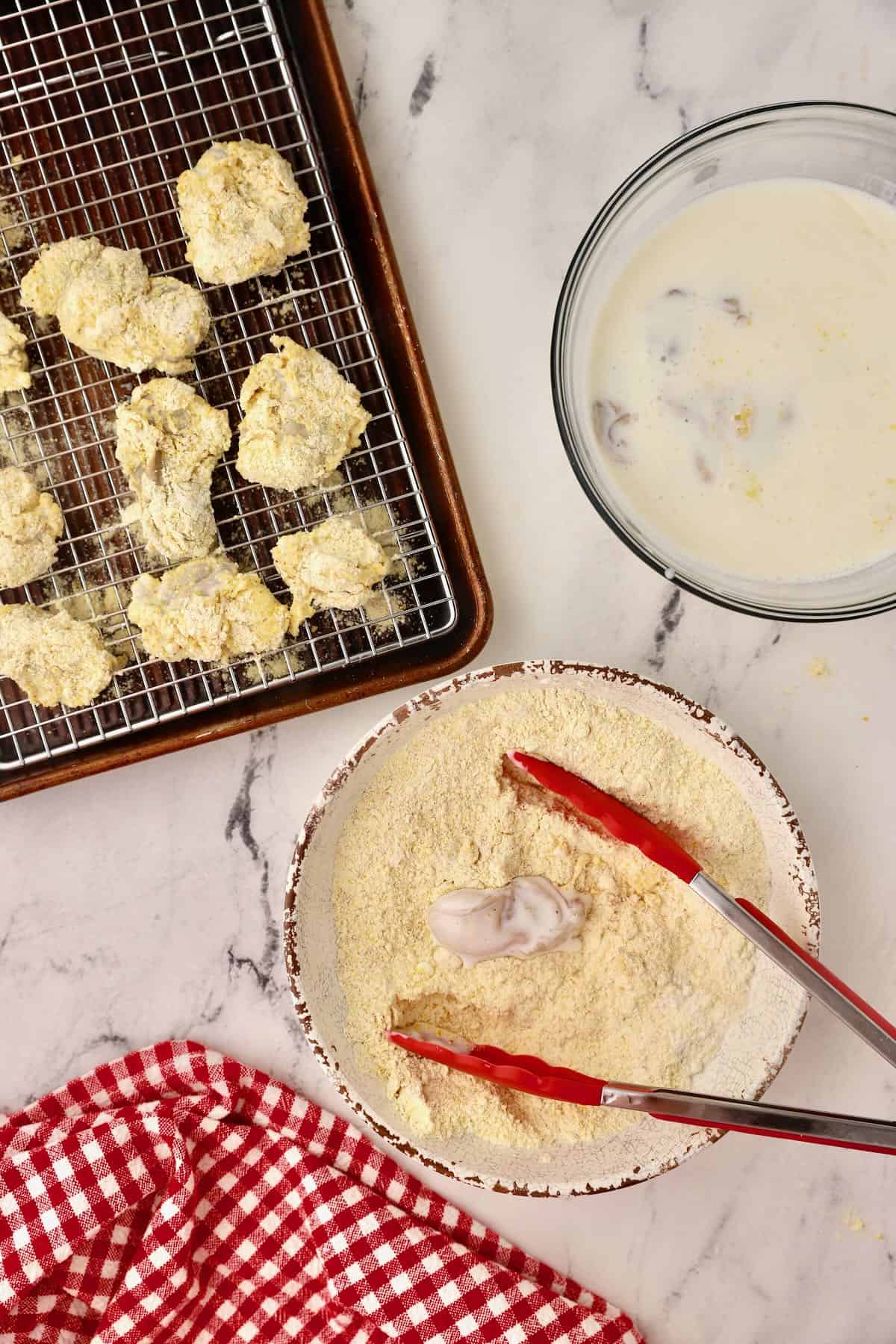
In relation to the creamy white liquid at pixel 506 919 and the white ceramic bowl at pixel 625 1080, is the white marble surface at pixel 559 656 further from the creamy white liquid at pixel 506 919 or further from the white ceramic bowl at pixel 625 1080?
the creamy white liquid at pixel 506 919

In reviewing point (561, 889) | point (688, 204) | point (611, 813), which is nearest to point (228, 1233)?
point (561, 889)

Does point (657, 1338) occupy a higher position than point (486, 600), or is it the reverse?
point (486, 600)

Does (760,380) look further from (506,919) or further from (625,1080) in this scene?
(625,1080)

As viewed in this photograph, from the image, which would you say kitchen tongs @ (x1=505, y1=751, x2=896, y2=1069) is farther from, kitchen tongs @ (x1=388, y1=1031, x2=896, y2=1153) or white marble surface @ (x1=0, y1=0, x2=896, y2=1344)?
white marble surface @ (x1=0, y1=0, x2=896, y2=1344)

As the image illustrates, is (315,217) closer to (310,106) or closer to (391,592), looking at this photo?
(310,106)

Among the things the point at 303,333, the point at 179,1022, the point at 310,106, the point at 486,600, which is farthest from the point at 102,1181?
the point at 310,106
